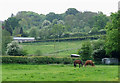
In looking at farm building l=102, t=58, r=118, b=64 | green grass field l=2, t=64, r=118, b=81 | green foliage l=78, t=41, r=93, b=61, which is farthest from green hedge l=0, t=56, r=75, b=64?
green grass field l=2, t=64, r=118, b=81

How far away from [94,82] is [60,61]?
3339cm

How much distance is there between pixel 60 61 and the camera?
49.7 m

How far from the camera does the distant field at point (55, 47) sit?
257 feet

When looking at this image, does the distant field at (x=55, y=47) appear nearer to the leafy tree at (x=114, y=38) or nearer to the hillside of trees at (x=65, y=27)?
the hillside of trees at (x=65, y=27)

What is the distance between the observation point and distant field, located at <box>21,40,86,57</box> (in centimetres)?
7838

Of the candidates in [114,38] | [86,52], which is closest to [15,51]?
[86,52]

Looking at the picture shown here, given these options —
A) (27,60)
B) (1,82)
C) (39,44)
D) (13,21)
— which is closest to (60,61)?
(27,60)

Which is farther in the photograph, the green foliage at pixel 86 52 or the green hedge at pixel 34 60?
the green foliage at pixel 86 52

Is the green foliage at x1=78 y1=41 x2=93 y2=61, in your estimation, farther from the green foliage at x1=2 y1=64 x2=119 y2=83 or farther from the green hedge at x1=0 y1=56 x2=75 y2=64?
the green foliage at x1=2 y1=64 x2=119 y2=83

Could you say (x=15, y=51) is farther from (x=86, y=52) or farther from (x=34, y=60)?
(x=86, y=52)

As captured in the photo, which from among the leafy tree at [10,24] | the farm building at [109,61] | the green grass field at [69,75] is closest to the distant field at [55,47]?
the farm building at [109,61]

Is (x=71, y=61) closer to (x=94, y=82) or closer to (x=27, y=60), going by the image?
(x=27, y=60)

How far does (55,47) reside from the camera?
Result: 85875 mm

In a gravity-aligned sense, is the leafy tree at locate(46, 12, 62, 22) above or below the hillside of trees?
above
